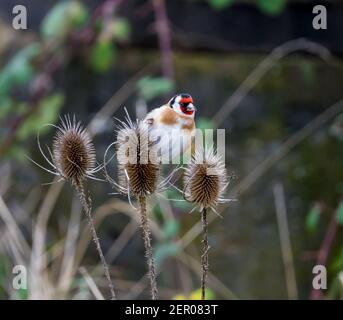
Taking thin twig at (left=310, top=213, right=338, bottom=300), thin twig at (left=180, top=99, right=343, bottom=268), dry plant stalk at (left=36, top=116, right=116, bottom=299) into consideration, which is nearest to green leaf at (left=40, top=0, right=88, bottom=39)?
thin twig at (left=180, top=99, right=343, bottom=268)

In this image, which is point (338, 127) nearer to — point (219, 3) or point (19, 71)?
point (219, 3)

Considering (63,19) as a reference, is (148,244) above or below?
below

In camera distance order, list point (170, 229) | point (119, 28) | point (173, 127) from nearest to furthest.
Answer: point (173, 127)
point (170, 229)
point (119, 28)

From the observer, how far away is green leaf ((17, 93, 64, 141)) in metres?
1.70

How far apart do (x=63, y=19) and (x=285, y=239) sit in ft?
2.19

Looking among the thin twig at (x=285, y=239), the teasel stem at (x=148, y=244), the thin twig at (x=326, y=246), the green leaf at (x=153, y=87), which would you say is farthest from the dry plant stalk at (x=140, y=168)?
the thin twig at (x=285, y=239)

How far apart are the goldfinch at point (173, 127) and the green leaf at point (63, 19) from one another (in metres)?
1.01

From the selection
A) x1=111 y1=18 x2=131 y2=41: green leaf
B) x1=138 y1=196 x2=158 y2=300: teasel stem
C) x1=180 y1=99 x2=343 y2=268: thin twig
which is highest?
x1=111 y1=18 x2=131 y2=41: green leaf

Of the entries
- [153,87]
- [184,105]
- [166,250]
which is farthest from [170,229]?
[184,105]

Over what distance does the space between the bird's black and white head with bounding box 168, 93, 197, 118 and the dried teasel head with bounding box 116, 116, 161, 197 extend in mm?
38

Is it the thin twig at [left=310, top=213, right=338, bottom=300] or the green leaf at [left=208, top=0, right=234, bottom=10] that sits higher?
the green leaf at [left=208, top=0, right=234, bottom=10]

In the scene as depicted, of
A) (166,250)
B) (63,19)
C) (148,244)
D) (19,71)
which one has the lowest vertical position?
(148,244)

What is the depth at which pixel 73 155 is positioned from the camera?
27.3 inches

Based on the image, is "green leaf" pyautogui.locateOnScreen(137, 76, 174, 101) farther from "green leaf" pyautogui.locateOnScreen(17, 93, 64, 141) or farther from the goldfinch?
the goldfinch
